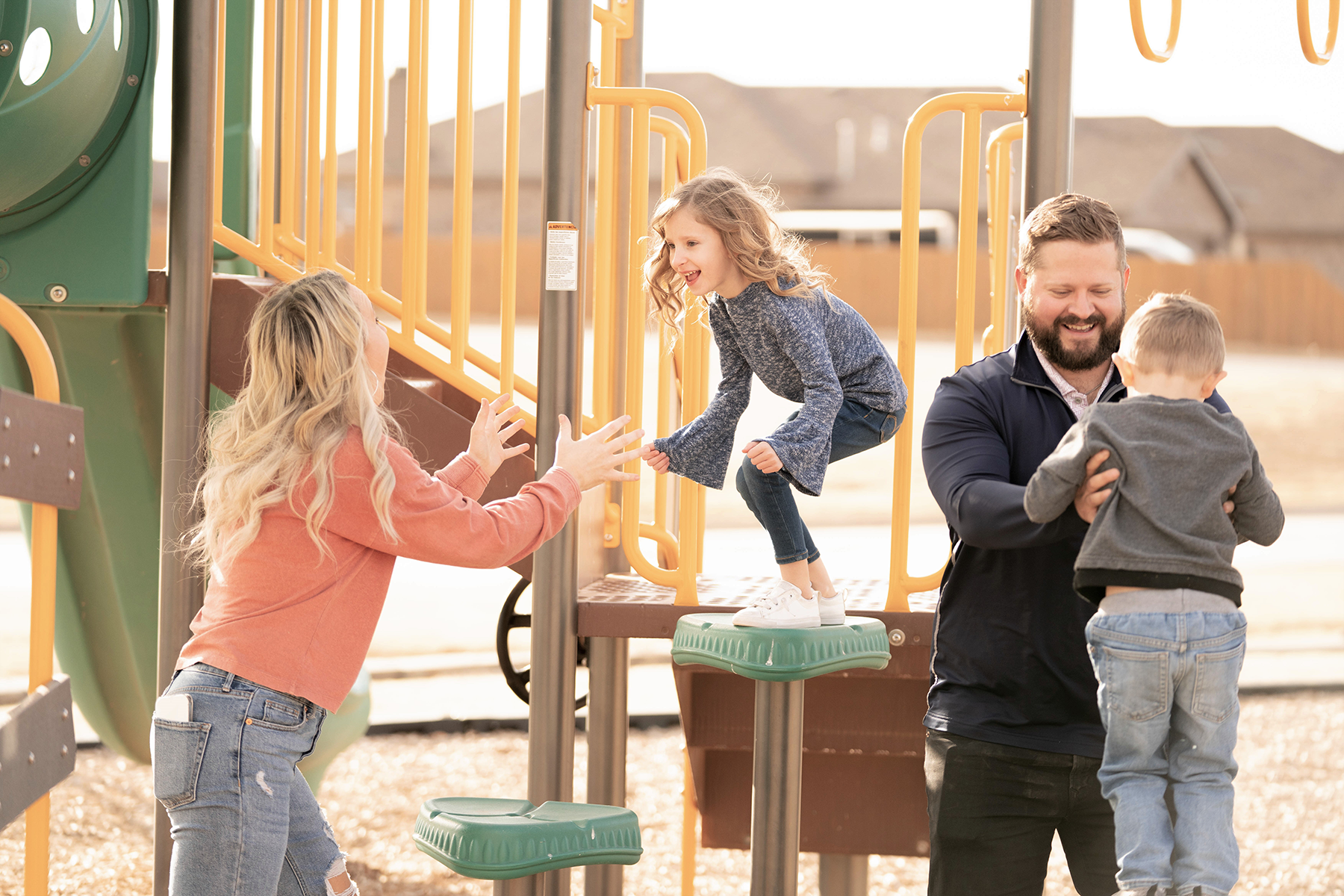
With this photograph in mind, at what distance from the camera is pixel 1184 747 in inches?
78.9

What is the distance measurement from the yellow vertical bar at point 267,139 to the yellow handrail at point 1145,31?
2.35 metres

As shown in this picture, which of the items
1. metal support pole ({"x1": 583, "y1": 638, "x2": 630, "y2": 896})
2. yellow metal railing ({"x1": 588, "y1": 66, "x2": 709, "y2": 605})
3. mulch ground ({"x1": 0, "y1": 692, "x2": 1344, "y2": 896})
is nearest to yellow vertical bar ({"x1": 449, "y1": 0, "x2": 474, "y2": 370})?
yellow metal railing ({"x1": 588, "y1": 66, "x2": 709, "y2": 605})

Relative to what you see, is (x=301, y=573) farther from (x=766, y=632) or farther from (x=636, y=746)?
(x=636, y=746)

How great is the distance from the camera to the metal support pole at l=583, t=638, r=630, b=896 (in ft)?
10.8

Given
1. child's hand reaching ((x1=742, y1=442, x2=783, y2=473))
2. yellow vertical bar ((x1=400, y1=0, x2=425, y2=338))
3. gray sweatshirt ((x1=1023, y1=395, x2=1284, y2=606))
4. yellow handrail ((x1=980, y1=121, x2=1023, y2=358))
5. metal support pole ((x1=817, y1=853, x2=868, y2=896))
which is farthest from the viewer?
metal support pole ((x1=817, y1=853, x2=868, y2=896))

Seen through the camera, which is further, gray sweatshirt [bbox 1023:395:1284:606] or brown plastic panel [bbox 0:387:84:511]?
brown plastic panel [bbox 0:387:84:511]

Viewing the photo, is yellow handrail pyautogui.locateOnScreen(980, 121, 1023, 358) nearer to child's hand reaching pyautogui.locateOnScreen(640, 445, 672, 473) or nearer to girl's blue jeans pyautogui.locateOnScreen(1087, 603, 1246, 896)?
child's hand reaching pyautogui.locateOnScreen(640, 445, 672, 473)

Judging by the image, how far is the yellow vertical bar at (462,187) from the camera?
11.0 feet

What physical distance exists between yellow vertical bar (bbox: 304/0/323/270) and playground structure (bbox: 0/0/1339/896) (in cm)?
1

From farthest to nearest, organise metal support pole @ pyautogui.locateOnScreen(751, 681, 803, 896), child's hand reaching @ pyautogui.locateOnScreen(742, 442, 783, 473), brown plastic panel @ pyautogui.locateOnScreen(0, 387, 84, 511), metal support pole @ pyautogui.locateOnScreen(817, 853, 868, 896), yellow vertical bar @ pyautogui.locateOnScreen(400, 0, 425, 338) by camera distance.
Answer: metal support pole @ pyautogui.locateOnScreen(817, 853, 868, 896)
yellow vertical bar @ pyautogui.locateOnScreen(400, 0, 425, 338)
child's hand reaching @ pyautogui.locateOnScreen(742, 442, 783, 473)
metal support pole @ pyautogui.locateOnScreen(751, 681, 803, 896)
brown plastic panel @ pyautogui.locateOnScreen(0, 387, 84, 511)

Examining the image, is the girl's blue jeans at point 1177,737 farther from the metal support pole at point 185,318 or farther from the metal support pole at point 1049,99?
the metal support pole at point 185,318

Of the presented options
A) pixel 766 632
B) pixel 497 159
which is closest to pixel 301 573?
pixel 766 632

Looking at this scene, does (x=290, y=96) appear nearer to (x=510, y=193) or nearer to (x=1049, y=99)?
(x=510, y=193)

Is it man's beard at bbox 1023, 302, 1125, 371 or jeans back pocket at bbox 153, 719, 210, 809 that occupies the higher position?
man's beard at bbox 1023, 302, 1125, 371
